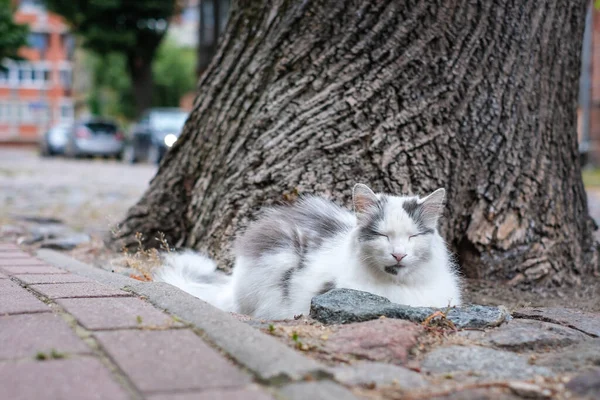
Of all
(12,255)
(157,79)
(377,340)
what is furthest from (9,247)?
(157,79)

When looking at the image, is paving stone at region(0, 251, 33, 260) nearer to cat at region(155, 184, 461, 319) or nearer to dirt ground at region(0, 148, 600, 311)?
dirt ground at region(0, 148, 600, 311)

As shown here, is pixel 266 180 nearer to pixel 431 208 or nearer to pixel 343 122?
pixel 343 122

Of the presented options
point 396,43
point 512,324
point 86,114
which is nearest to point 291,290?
point 512,324

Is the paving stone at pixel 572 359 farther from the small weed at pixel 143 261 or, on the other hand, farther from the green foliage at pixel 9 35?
the green foliage at pixel 9 35

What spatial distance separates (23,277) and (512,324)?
236cm

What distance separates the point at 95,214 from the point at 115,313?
16.9 ft

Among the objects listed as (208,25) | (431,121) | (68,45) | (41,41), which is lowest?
(431,121)

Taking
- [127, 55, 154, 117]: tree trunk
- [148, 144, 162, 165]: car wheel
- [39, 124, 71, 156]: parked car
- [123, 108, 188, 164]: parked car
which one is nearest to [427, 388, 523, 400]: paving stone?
[123, 108, 188, 164]: parked car

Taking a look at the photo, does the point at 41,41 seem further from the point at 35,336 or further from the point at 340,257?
the point at 35,336

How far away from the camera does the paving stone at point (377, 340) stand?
2.62 m

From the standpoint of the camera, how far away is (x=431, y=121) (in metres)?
4.37

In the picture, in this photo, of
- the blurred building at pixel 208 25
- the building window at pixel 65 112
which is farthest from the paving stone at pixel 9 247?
the building window at pixel 65 112

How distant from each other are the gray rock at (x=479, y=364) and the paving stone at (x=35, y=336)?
1197 millimetres

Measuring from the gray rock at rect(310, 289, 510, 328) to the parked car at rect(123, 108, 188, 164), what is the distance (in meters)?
17.5
